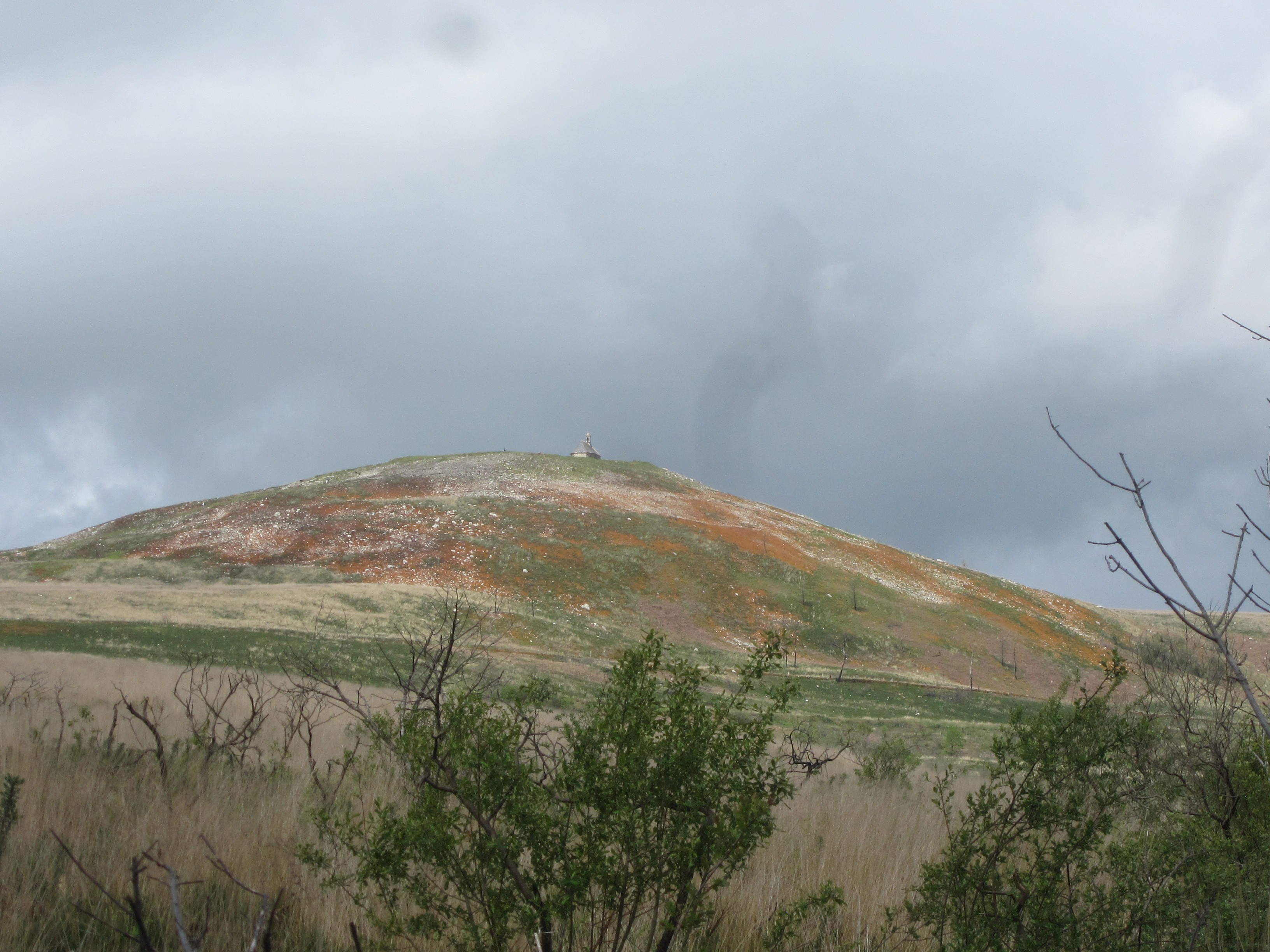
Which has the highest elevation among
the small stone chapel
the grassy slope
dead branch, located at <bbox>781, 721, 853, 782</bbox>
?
the small stone chapel

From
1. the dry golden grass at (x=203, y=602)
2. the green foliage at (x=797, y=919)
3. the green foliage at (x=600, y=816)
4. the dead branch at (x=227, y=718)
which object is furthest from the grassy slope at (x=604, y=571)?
the green foliage at (x=600, y=816)

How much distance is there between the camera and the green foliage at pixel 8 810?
376 cm

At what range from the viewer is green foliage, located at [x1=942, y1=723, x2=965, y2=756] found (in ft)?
59.6

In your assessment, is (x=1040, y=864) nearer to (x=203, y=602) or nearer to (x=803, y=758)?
(x=803, y=758)

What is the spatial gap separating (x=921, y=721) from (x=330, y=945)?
2343 cm

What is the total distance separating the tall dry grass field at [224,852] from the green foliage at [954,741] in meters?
12.4

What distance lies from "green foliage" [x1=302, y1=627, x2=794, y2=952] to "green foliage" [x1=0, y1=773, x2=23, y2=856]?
5.36 feet

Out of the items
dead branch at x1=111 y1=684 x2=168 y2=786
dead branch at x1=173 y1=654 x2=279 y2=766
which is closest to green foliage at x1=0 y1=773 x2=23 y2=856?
dead branch at x1=111 y1=684 x2=168 y2=786

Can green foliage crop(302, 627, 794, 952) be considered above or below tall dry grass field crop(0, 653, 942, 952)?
above

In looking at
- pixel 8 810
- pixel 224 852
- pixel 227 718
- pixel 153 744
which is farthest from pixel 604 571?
pixel 8 810

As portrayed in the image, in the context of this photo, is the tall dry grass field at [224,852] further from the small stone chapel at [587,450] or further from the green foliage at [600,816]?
the small stone chapel at [587,450]

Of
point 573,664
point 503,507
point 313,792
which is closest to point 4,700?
point 313,792

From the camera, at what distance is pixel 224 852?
13.7 ft

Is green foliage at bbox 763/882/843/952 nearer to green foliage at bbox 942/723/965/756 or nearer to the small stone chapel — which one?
green foliage at bbox 942/723/965/756
